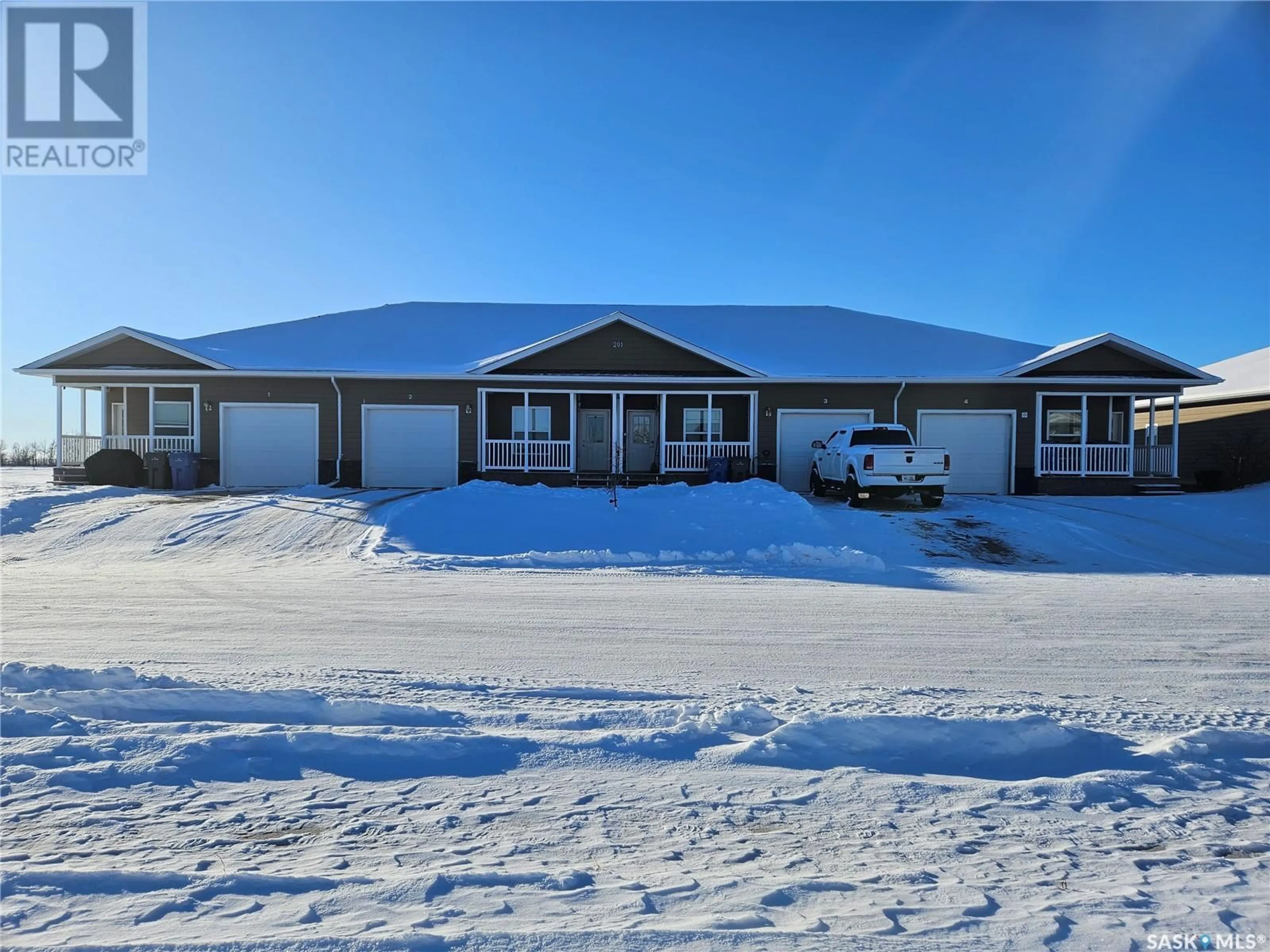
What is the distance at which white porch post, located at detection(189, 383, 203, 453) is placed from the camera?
21.1 meters

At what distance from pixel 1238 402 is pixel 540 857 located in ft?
96.2

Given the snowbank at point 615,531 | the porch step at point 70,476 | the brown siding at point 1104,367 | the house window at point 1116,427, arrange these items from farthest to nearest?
the house window at point 1116,427 → the brown siding at point 1104,367 → the porch step at point 70,476 → the snowbank at point 615,531

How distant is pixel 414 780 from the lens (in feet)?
13.4

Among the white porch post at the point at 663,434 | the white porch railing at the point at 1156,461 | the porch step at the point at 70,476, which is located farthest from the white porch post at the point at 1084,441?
the porch step at the point at 70,476

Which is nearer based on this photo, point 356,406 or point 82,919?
point 82,919

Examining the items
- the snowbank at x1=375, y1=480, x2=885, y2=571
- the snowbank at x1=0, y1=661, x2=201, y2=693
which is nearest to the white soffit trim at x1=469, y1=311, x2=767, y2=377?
the snowbank at x1=375, y1=480, x2=885, y2=571

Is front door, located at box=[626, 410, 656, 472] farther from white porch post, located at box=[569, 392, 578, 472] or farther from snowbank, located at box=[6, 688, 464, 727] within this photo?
snowbank, located at box=[6, 688, 464, 727]

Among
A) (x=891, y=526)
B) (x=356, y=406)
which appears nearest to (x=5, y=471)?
(x=356, y=406)

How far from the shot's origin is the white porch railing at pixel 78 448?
21500mm

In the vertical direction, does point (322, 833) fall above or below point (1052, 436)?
below

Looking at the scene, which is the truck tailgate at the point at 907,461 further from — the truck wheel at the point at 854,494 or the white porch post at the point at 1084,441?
the white porch post at the point at 1084,441

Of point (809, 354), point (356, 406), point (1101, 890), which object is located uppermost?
point (809, 354)

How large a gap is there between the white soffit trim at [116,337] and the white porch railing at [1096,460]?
75.7 feet

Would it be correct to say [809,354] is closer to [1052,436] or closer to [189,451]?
[1052,436]
